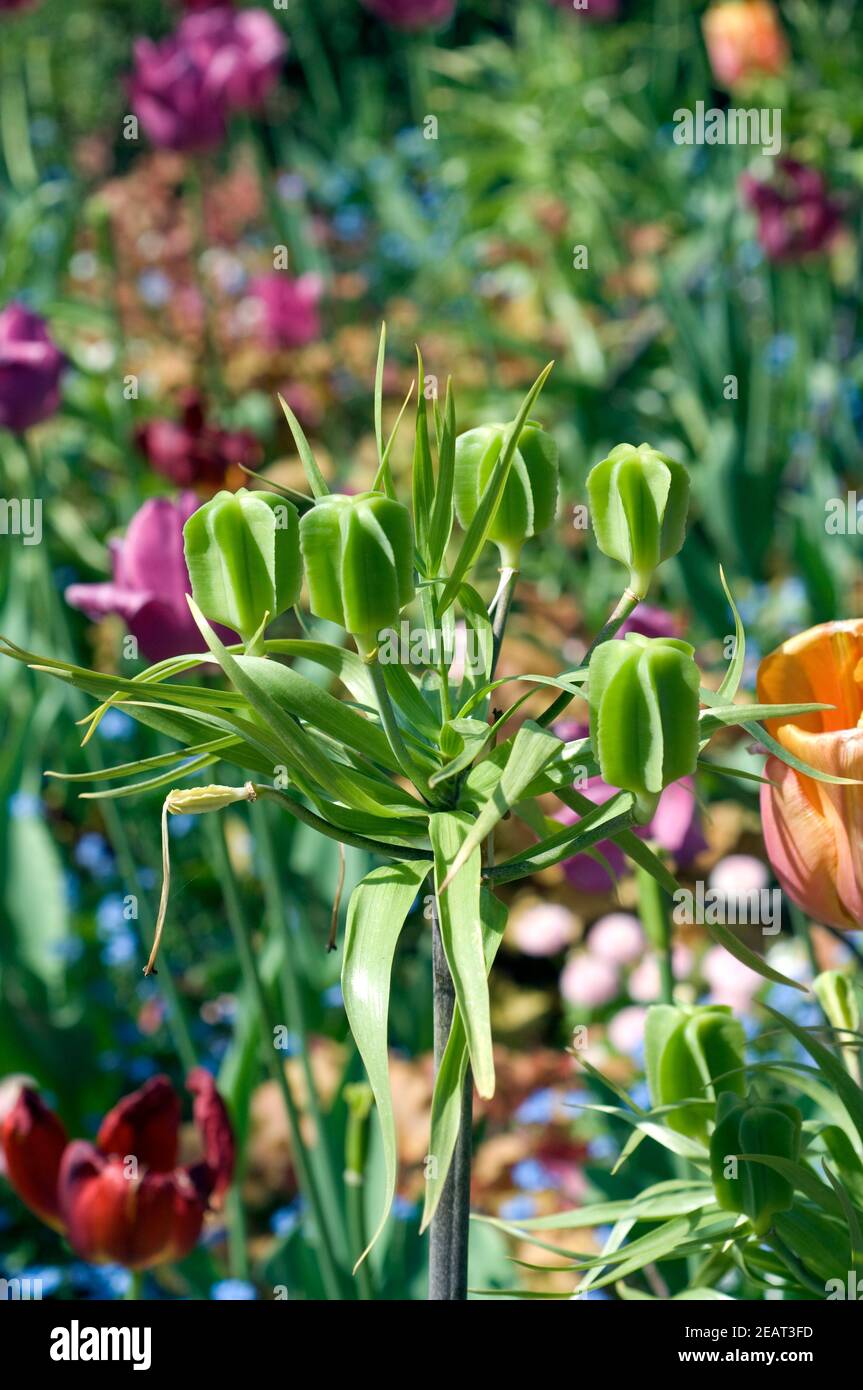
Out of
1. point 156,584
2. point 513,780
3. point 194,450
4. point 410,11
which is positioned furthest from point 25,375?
point 410,11

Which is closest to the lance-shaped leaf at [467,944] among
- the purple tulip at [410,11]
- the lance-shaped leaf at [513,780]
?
the lance-shaped leaf at [513,780]

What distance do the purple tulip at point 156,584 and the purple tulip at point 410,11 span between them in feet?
7.23

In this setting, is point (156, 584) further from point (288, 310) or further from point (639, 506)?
point (288, 310)

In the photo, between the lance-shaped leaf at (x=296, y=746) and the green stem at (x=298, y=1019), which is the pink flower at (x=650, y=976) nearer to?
the green stem at (x=298, y=1019)

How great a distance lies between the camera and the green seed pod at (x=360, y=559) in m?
0.43

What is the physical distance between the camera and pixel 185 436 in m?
1.58

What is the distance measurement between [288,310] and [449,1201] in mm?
2343

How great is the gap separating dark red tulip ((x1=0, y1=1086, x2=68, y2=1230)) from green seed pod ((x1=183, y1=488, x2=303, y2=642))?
496 millimetres

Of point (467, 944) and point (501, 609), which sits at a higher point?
point (501, 609)

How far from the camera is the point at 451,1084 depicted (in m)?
0.44

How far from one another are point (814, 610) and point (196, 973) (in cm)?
99
